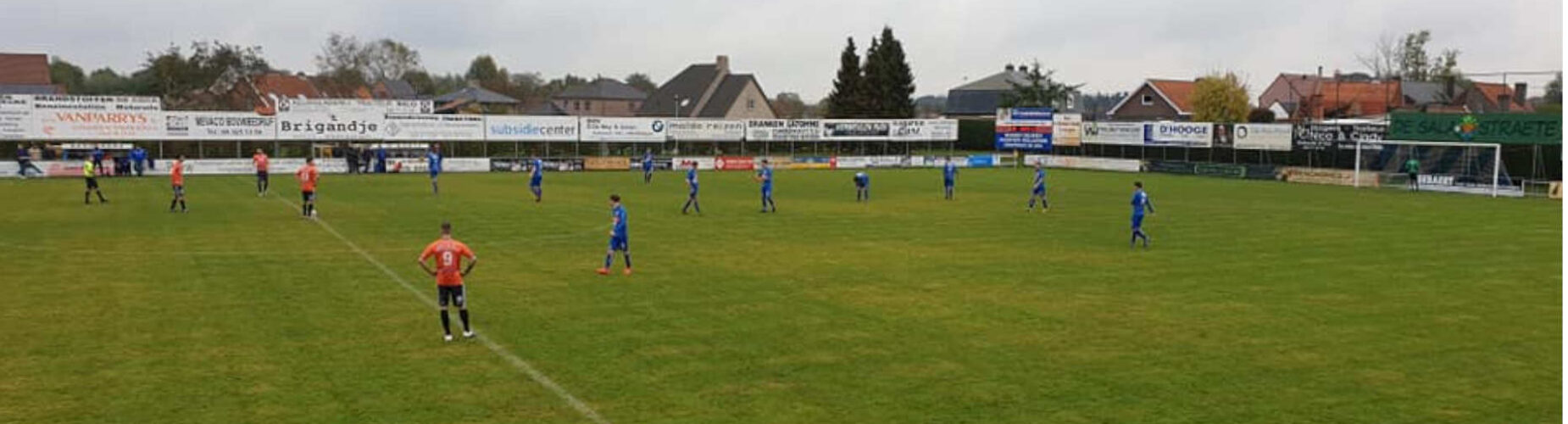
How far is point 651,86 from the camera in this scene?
17138 cm

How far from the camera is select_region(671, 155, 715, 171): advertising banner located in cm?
6738

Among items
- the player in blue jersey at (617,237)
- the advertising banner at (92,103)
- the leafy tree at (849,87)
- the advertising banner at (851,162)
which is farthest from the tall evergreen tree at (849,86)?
the player in blue jersey at (617,237)

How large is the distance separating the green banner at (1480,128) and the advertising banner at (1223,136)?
33.7 ft

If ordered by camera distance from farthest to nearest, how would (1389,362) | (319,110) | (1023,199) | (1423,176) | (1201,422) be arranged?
(319,110) → (1423,176) → (1023,199) → (1389,362) → (1201,422)

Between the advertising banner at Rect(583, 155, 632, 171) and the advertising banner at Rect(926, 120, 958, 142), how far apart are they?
20.9 metres

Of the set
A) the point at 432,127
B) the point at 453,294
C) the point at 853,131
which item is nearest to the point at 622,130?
the point at 432,127

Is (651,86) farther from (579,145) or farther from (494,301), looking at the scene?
(494,301)

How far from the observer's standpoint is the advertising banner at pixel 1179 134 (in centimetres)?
6406

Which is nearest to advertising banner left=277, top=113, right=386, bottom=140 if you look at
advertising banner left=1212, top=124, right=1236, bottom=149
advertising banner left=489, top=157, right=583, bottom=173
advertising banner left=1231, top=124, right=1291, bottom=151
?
advertising banner left=489, top=157, right=583, bottom=173

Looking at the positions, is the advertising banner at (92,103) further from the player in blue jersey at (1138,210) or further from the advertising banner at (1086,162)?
the player in blue jersey at (1138,210)

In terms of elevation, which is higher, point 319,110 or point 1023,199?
point 319,110

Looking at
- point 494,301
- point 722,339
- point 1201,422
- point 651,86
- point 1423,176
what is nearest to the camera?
point 1201,422

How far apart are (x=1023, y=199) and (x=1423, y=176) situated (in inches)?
813

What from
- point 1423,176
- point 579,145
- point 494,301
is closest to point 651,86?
point 579,145
